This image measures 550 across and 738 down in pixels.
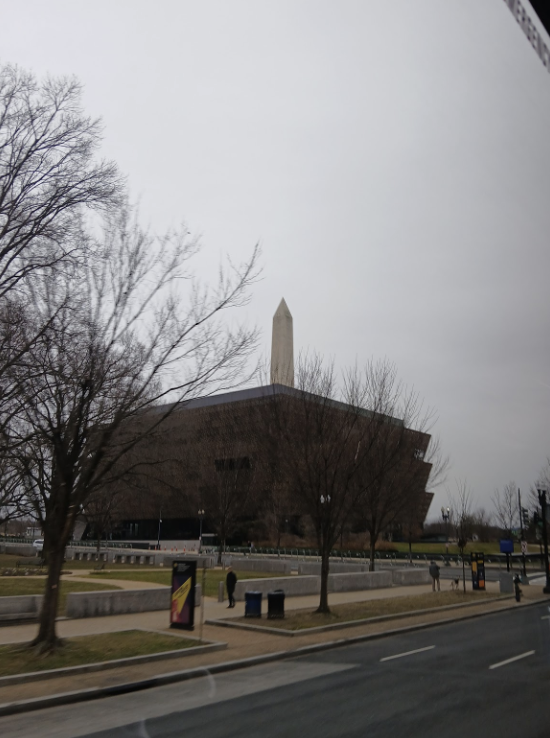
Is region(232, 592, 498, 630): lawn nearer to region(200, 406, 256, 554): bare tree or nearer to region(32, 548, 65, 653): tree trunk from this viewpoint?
region(32, 548, 65, 653): tree trunk

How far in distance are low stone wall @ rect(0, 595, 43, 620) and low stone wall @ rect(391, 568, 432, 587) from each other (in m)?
20.8

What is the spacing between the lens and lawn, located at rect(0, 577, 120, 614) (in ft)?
70.5

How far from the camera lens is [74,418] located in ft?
45.3

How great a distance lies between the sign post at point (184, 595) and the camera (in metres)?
15.3

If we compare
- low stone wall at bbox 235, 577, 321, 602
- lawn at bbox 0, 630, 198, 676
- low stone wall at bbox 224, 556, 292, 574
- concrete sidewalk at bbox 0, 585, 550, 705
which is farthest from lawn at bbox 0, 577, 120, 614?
low stone wall at bbox 224, 556, 292, 574

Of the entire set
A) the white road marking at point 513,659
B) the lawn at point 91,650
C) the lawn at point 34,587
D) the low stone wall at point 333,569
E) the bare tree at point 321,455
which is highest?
the bare tree at point 321,455

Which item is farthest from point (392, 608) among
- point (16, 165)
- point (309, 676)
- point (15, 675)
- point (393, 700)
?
point (16, 165)

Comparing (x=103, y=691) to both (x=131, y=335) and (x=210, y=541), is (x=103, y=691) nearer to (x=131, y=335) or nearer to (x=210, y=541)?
(x=131, y=335)

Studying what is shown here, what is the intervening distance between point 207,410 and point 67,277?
49038 mm

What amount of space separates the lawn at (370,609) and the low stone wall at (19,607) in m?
5.59

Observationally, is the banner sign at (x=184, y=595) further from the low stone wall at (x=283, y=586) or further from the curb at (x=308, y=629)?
the low stone wall at (x=283, y=586)

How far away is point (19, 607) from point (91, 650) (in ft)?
18.3

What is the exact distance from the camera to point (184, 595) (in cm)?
1553

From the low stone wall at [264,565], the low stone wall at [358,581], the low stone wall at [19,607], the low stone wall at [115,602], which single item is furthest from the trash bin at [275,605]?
the low stone wall at [264,565]
